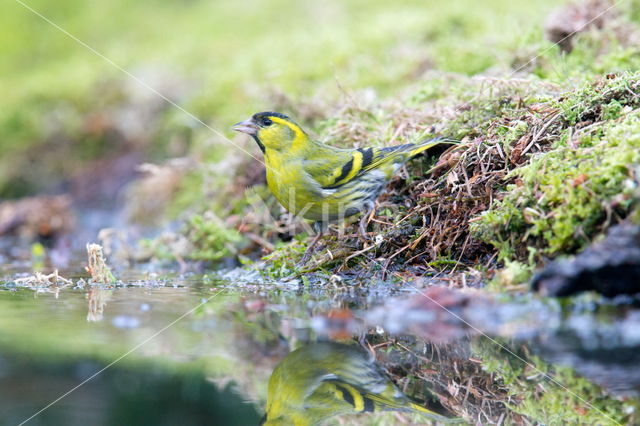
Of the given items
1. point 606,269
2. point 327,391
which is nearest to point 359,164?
point 606,269

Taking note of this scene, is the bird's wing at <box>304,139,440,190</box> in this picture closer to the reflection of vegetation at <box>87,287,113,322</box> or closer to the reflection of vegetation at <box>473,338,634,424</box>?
the reflection of vegetation at <box>87,287,113,322</box>

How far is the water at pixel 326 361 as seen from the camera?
7.48 ft

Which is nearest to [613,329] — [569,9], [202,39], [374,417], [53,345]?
[374,417]

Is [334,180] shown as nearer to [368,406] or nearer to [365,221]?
[365,221]

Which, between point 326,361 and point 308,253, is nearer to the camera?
point 326,361

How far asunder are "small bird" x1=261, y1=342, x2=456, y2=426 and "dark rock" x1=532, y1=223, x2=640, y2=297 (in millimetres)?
1033

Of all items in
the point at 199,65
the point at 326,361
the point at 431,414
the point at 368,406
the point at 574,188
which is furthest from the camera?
the point at 199,65

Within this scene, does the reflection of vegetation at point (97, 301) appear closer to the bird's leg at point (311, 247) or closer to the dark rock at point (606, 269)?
the bird's leg at point (311, 247)

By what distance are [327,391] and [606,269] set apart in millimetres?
1451

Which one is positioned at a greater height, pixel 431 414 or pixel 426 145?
pixel 426 145

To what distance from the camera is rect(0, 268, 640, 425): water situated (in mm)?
2279

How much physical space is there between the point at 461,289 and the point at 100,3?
13.3 metres

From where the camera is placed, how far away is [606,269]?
119 inches

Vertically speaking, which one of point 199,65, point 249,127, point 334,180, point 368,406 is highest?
point 199,65
